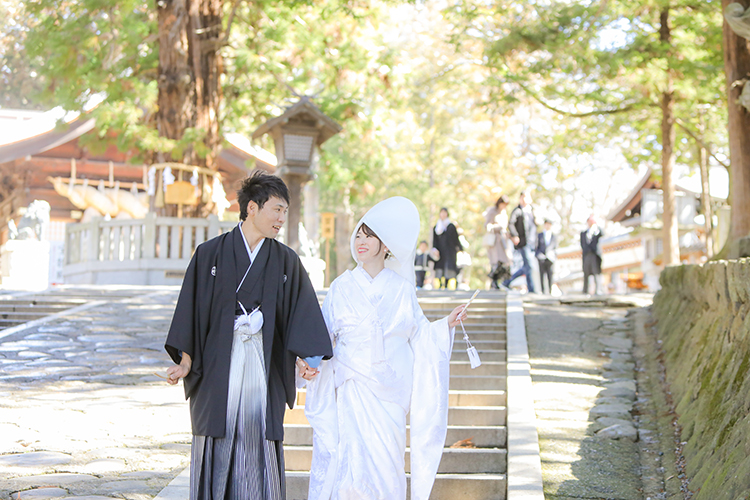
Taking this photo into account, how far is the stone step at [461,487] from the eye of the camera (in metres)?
4.91

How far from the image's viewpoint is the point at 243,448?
12.0 feet

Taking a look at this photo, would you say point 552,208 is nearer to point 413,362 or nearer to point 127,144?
point 127,144

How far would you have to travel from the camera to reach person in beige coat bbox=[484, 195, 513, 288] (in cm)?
1405

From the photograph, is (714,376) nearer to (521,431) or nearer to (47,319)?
(521,431)

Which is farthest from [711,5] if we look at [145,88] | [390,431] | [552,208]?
[552,208]

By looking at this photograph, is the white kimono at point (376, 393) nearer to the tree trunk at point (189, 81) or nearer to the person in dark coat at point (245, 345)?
the person in dark coat at point (245, 345)

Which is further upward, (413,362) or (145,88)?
(145,88)

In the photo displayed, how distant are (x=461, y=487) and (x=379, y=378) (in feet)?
4.45

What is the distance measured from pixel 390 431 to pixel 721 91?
41.2 feet

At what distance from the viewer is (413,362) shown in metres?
4.33

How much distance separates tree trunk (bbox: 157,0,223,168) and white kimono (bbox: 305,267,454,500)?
11.4m

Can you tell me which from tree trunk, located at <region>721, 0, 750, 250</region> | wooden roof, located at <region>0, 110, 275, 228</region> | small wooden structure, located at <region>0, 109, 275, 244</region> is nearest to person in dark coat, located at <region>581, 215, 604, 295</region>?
tree trunk, located at <region>721, 0, 750, 250</region>

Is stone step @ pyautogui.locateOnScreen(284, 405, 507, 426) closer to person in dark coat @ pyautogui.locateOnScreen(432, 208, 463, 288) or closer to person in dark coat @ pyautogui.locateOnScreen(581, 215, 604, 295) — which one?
person in dark coat @ pyautogui.locateOnScreen(432, 208, 463, 288)

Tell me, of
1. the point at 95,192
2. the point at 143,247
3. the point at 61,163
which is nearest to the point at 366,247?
the point at 143,247
